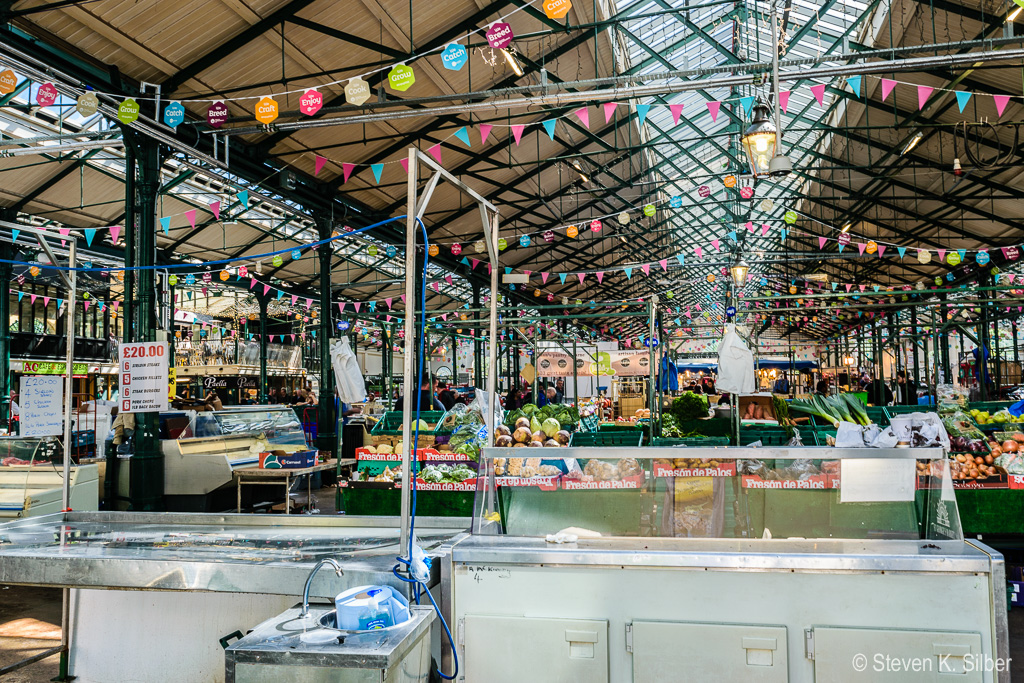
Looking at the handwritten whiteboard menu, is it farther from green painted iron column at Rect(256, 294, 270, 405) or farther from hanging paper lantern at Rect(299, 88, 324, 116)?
green painted iron column at Rect(256, 294, 270, 405)

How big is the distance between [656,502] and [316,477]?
10.4 metres

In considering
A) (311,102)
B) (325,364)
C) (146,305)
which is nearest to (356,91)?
(311,102)

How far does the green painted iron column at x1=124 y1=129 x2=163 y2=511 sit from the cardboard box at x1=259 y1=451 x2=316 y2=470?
1.41 metres

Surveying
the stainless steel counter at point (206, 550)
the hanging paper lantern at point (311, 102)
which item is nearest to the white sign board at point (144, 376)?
the hanging paper lantern at point (311, 102)

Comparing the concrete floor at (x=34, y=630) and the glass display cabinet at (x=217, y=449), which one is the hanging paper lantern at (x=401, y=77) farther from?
the concrete floor at (x=34, y=630)

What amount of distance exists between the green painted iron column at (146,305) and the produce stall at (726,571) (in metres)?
6.59

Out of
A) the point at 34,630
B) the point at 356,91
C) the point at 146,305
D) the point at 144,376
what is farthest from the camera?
the point at 146,305

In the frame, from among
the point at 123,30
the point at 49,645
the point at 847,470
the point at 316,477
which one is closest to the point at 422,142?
the point at 123,30

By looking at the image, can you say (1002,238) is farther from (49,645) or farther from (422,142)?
(49,645)

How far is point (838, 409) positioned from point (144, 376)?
8752mm

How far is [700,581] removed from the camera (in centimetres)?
296

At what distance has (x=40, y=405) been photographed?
7.96m

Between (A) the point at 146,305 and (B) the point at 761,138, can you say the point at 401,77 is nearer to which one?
(B) the point at 761,138

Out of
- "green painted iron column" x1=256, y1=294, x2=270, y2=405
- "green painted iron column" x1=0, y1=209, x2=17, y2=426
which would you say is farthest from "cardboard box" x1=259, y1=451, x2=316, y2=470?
"green painted iron column" x1=256, y1=294, x2=270, y2=405
